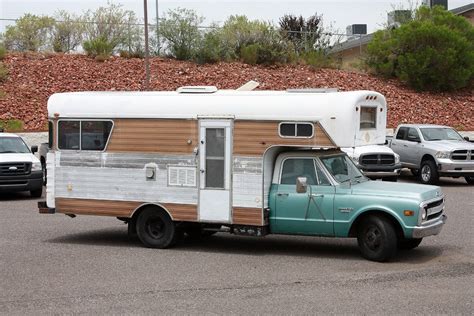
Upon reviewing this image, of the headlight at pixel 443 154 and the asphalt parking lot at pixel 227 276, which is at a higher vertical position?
the headlight at pixel 443 154

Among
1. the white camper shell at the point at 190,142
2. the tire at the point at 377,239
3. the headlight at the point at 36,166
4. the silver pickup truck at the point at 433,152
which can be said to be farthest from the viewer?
the silver pickup truck at the point at 433,152

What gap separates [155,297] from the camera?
31.4 ft

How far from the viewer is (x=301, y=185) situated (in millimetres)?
11977

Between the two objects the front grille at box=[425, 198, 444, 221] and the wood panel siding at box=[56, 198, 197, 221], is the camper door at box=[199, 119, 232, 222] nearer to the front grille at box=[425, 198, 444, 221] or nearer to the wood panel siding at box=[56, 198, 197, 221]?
the wood panel siding at box=[56, 198, 197, 221]

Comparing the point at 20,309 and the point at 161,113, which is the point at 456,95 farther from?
the point at 20,309

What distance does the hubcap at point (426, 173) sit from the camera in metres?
24.6

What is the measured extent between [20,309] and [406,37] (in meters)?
30.9

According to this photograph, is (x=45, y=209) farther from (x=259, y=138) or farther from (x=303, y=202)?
(x=303, y=202)

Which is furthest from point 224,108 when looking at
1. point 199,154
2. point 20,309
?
point 20,309

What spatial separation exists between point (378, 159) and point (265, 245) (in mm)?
9755

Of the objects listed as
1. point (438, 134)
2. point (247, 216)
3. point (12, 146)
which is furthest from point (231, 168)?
point (438, 134)

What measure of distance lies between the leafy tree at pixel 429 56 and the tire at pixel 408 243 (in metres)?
25.2

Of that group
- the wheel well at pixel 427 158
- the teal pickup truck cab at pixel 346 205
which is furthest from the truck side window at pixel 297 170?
the wheel well at pixel 427 158

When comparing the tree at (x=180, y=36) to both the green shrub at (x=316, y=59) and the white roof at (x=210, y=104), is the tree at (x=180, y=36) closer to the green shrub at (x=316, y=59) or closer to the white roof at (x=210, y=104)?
the green shrub at (x=316, y=59)
